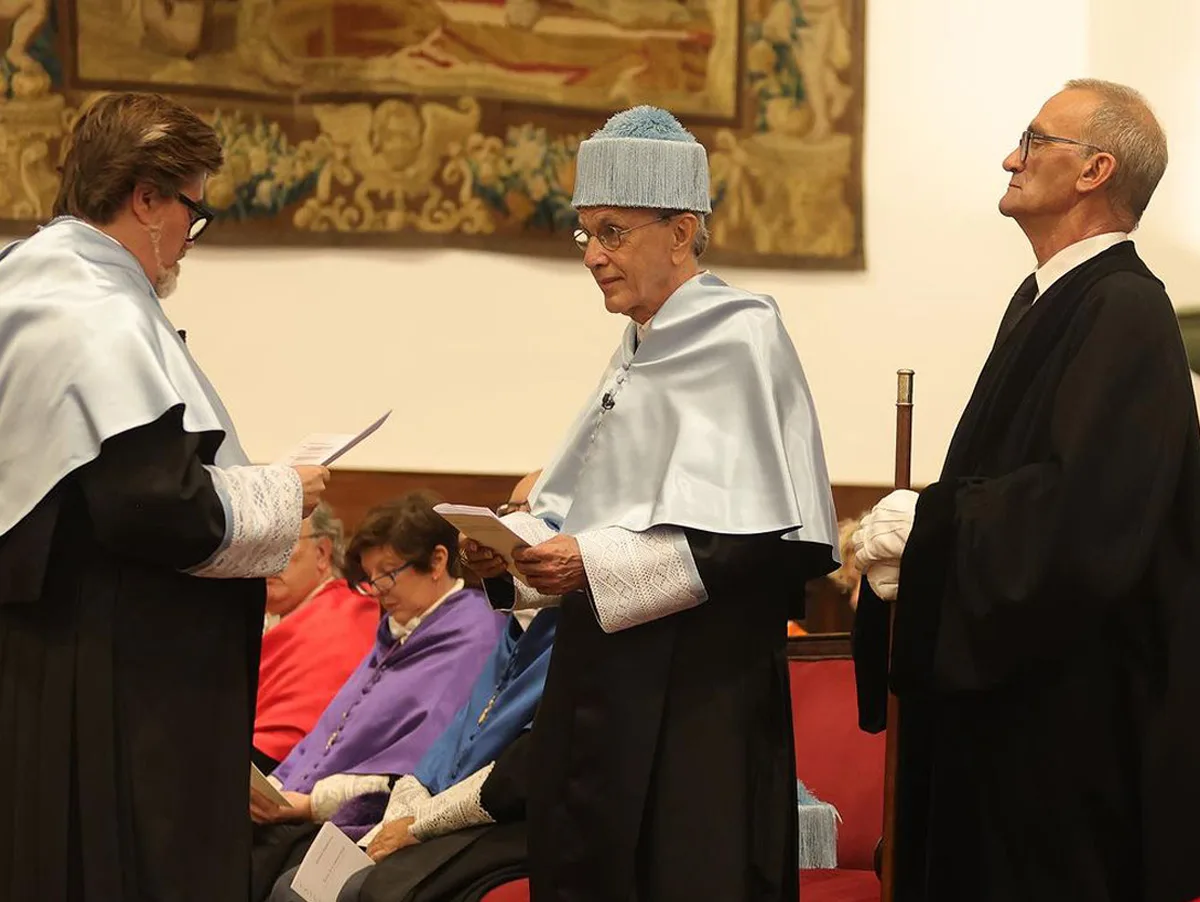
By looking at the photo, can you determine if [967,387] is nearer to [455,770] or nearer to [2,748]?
[455,770]

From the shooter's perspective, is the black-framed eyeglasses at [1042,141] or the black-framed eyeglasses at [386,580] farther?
the black-framed eyeglasses at [386,580]

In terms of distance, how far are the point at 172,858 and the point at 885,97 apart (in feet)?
16.9

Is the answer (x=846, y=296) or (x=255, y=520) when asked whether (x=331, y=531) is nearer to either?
(x=846, y=296)

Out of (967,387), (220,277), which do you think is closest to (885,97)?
(967,387)

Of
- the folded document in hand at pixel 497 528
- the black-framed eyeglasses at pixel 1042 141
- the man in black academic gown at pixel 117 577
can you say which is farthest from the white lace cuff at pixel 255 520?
the black-framed eyeglasses at pixel 1042 141

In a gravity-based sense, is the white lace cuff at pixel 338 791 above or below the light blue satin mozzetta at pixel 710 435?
below

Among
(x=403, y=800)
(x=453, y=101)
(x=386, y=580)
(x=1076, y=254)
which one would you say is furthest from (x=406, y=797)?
(x=453, y=101)

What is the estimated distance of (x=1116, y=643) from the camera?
3.07 m

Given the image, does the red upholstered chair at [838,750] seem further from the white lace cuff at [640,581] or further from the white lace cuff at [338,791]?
the white lace cuff at [640,581]

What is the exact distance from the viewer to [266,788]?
4.38m

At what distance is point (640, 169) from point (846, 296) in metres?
3.98

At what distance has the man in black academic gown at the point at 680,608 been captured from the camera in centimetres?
308

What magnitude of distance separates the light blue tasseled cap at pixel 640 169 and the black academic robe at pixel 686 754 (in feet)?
2.35

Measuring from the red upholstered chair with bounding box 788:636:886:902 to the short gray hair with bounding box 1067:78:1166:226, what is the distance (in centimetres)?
180
